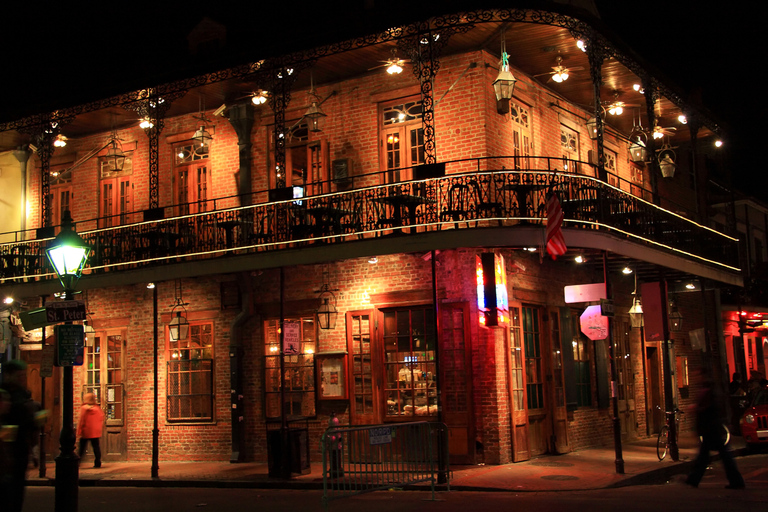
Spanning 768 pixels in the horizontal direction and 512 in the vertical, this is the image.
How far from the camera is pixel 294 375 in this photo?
1705 centimetres

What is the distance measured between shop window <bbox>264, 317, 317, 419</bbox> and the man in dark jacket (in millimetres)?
7754

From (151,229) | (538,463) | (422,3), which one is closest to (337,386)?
(538,463)

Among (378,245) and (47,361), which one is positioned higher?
(378,245)

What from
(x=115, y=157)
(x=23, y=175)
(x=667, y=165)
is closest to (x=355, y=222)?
(x=115, y=157)

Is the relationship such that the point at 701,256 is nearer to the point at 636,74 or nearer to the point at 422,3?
the point at 636,74

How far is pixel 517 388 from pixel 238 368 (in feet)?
19.4

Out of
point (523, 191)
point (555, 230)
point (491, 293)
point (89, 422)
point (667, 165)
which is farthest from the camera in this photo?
point (667, 165)

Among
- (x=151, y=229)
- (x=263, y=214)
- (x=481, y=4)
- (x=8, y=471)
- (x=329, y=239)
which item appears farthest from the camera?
(x=151, y=229)

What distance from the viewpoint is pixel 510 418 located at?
591 inches

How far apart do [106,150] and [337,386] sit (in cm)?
886

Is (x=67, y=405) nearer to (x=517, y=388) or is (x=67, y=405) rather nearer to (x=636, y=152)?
(x=517, y=388)

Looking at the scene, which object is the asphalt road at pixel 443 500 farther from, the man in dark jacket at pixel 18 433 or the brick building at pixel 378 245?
the man in dark jacket at pixel 18 433

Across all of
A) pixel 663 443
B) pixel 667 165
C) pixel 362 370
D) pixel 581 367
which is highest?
pixel 667 165

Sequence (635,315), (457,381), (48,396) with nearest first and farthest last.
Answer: (457,381), (635,315), (48,396)
